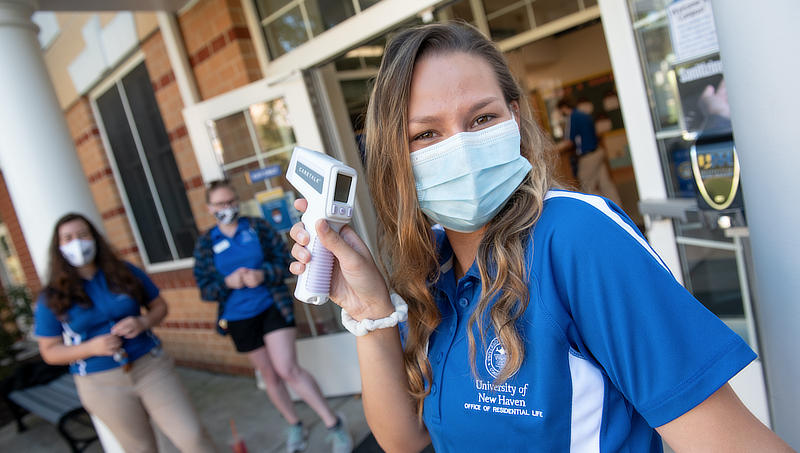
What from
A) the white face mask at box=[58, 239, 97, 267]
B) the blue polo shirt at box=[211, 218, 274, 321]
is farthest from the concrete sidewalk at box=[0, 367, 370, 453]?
the white face mask at box=[58, 239, 97, 267]

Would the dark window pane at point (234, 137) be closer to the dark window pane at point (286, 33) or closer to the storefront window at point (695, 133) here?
the dark window pane at point (286, 33)

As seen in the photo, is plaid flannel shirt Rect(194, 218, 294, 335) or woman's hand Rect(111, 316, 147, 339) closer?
woman's hand Rect(111, 316, 147, 339)

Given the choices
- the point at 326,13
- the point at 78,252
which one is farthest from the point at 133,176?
the point at 326,13

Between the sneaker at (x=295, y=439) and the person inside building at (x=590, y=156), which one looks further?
the person inside building at (x=590, y=156)

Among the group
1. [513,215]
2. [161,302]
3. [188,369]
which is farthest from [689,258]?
[188,369]

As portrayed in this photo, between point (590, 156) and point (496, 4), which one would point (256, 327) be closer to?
point (590, 156)

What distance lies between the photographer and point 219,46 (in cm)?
380

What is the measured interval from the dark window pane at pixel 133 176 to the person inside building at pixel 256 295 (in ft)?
8.59

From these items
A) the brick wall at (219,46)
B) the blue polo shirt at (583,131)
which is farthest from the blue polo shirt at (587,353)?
the blue polo shirt at (583,131)

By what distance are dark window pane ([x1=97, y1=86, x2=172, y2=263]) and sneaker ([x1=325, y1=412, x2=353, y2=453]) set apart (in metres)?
3.46

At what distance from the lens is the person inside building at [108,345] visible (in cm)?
254

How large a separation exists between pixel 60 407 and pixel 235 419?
144 cm

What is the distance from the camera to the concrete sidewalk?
11.1ft

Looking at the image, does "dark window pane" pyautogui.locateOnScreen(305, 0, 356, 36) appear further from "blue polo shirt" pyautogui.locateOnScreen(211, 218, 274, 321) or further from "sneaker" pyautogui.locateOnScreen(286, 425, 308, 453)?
"sneaker" pyautogui.locateOnScreen(286, 425, 308, 453)
